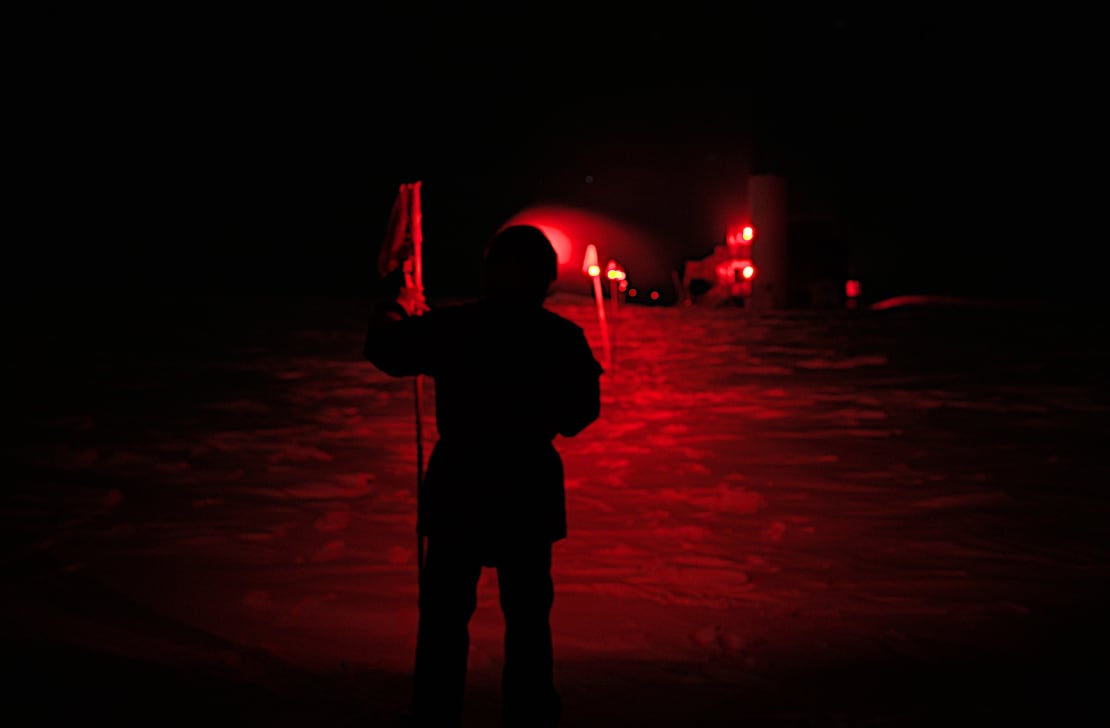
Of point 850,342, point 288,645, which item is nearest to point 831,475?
point 288,645

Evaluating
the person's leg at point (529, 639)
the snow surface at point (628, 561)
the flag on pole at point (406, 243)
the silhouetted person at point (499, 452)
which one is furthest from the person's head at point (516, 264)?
the snow surface at point (628, 561)

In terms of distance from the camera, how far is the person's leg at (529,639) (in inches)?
134

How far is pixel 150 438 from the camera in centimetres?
1062

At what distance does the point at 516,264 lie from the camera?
3.31 meters

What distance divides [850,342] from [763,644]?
69.4ft

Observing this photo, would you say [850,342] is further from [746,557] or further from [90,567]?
[90,567]

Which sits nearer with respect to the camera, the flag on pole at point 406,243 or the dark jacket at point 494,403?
the dark jacket at point 494,403

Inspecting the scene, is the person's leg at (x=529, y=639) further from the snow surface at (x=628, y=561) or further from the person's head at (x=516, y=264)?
the person's head at (x=516, y=264)

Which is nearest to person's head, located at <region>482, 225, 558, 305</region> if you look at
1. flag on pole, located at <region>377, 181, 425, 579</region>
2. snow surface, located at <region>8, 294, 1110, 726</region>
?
flag on pole, located at <region>377, 181, 425, 579</region>

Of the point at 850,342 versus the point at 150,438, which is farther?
the point at 850,342

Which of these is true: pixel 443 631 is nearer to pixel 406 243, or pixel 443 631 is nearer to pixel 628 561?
pixel 406 243

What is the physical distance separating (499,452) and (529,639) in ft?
1.86

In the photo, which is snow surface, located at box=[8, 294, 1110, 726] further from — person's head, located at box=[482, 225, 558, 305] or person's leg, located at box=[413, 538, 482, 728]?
person's head, located at box=[482, 225, 558, 305]

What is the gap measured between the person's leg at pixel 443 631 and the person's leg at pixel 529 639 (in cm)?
12
